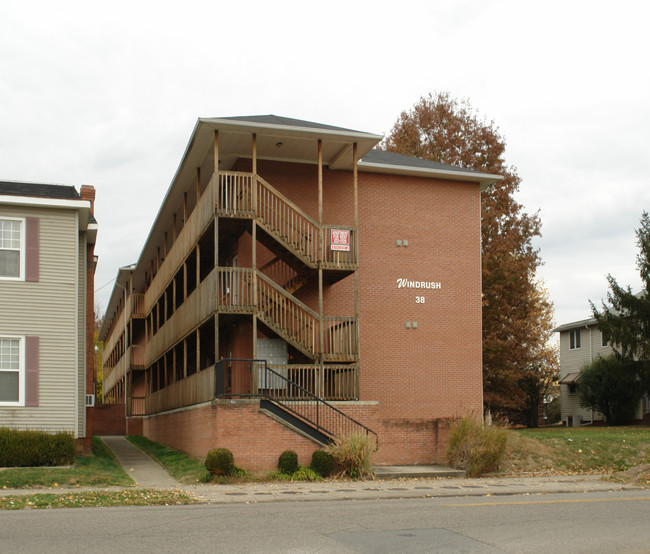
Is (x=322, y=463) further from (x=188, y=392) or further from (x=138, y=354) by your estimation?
(x=138, y=354)

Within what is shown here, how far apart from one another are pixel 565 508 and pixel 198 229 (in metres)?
14.2

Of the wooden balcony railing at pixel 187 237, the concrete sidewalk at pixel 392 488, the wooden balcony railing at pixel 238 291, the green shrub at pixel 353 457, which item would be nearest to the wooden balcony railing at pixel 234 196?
the wooden balcony railing at pixel 187 237

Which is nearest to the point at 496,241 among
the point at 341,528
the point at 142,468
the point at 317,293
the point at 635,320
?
the point at 635,320

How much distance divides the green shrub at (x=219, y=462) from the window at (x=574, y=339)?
35.8m

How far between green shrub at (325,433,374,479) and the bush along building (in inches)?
32.3

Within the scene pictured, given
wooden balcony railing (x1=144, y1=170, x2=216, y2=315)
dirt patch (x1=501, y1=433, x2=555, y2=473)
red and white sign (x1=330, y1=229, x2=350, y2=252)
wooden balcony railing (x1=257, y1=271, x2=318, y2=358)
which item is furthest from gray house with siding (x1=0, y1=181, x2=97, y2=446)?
dirt patch (x1=501, y1=433, x2=555, y2=473)

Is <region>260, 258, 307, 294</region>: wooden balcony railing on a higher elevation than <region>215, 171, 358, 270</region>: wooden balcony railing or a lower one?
lower

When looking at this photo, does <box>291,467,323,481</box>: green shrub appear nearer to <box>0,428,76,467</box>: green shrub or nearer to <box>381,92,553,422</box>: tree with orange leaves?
<box>0,428,76,467</box>: green shrub

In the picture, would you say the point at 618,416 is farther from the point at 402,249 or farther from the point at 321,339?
the point at 321,339

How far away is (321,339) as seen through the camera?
21156mm

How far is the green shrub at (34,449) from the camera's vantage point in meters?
18.5

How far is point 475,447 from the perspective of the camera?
1991 cm

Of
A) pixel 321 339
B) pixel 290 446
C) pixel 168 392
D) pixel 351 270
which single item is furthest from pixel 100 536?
pixel 168 392

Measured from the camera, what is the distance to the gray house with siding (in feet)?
65.2
